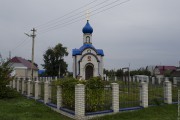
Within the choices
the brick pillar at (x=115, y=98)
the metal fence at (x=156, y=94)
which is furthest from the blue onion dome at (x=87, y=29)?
the brick pillar at (x=115, y=98)

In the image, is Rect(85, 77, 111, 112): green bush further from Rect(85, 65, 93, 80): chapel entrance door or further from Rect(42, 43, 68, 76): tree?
Rect(42, 43, 68, 76): tree

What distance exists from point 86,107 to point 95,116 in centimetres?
52

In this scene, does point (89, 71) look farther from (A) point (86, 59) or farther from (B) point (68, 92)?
(B) point (68, 92)

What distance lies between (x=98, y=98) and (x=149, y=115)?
6.67 ft

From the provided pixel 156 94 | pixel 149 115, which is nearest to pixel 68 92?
pixel 149 115

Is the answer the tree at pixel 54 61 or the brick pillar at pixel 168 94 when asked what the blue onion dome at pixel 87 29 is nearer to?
the brick pillar at pixel 168 94

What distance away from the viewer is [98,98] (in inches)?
409

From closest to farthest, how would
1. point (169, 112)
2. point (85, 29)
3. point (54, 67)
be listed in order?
point (169, 112) → point (85, 29) → point (54, 67)

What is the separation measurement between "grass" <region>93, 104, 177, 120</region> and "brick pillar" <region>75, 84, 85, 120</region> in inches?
27.8

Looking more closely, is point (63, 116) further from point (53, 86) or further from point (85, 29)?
point (85, 29)

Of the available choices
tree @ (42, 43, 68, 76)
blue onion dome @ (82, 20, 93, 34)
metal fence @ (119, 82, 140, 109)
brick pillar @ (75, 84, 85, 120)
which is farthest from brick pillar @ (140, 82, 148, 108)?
tree @ (42, 43, 68, 76)

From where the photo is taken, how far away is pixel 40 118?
10.2 m

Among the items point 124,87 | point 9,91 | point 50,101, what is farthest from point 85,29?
point 124,87

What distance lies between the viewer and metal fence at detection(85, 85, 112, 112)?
10.2 meters
